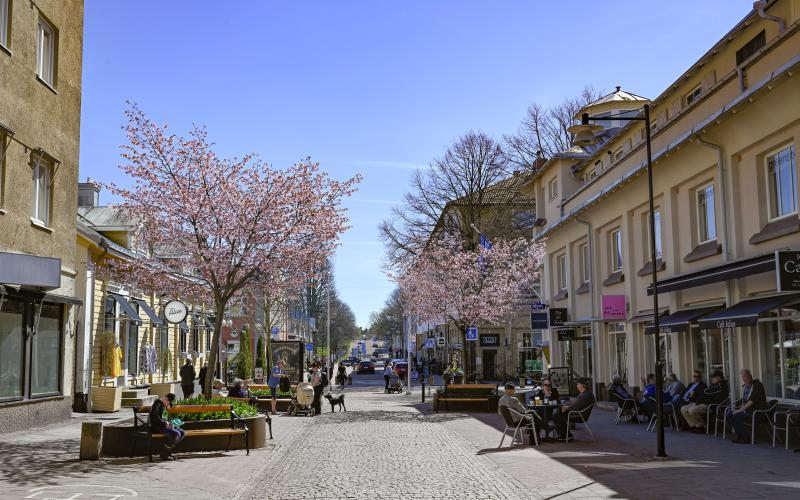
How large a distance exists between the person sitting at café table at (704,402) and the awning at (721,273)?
200 cm

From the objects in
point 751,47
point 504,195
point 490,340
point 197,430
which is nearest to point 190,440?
point 197,430

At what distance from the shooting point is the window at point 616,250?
2603 centimetres

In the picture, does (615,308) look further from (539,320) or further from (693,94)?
(539,320)

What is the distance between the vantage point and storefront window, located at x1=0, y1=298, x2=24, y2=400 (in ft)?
58.4

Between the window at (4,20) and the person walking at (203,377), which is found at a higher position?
the window at (4,20)

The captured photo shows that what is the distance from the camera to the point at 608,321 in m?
26.1

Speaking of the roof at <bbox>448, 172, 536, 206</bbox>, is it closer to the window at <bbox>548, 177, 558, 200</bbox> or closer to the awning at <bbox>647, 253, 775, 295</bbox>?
the window at <bbox>548, 177, 558, 200</bbox>

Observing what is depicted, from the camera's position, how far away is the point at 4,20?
17.8m

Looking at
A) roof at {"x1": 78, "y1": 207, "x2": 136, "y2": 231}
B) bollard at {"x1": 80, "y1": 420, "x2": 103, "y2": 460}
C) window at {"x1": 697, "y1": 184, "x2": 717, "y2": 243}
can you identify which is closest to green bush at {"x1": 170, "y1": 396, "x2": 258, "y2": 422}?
bollard at {"x1": 80, "y1": 420, "x2": 103, "y2": 460}

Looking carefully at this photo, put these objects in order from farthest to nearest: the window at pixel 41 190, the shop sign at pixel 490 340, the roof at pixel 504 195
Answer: the shop sign at pixel 490 340
the roof at pixel 504 195
the window at pixel 41 190

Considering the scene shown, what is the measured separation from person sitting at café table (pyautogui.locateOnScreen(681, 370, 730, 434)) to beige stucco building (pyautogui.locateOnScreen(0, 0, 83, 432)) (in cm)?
1404

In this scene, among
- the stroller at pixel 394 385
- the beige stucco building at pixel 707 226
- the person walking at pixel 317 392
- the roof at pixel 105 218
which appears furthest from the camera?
the stroller at pixel 394 385

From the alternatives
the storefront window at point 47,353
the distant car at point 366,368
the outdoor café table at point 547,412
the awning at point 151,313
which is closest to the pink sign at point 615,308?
the outdoor café table at point 547,412

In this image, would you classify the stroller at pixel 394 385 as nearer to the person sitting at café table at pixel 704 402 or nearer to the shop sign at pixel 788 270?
the person sitting at café table at pixel 704 402
